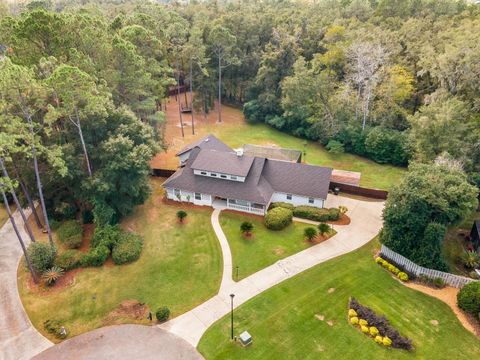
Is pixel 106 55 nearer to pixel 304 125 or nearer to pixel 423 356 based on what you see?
pixel 304 125

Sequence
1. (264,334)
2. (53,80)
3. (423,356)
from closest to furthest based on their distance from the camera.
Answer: (423,356), (264,334), (53,80)

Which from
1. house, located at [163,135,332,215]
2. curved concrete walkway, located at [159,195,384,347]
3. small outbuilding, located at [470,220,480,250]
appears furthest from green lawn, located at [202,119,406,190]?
small outbuilding, located at [470,220,480,250]

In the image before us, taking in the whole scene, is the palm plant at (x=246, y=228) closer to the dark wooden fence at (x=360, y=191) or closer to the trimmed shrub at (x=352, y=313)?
the trimmed shrub at (x=352, y=313)

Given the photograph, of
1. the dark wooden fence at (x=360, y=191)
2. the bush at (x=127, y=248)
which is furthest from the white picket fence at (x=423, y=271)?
the bush at (x=127, y=248)

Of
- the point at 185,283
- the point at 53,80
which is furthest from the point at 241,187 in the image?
the point at 53,80

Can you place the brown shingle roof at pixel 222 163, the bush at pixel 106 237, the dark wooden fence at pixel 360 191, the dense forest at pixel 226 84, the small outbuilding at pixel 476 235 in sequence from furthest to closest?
the dark wooden fence at pixel 360 191 < the brown shingle roof at pixel 222 163 < the small outbuilding at pixel 476 235 < the bush at pixel 106 237 < the dense forest at pixel 226 84
